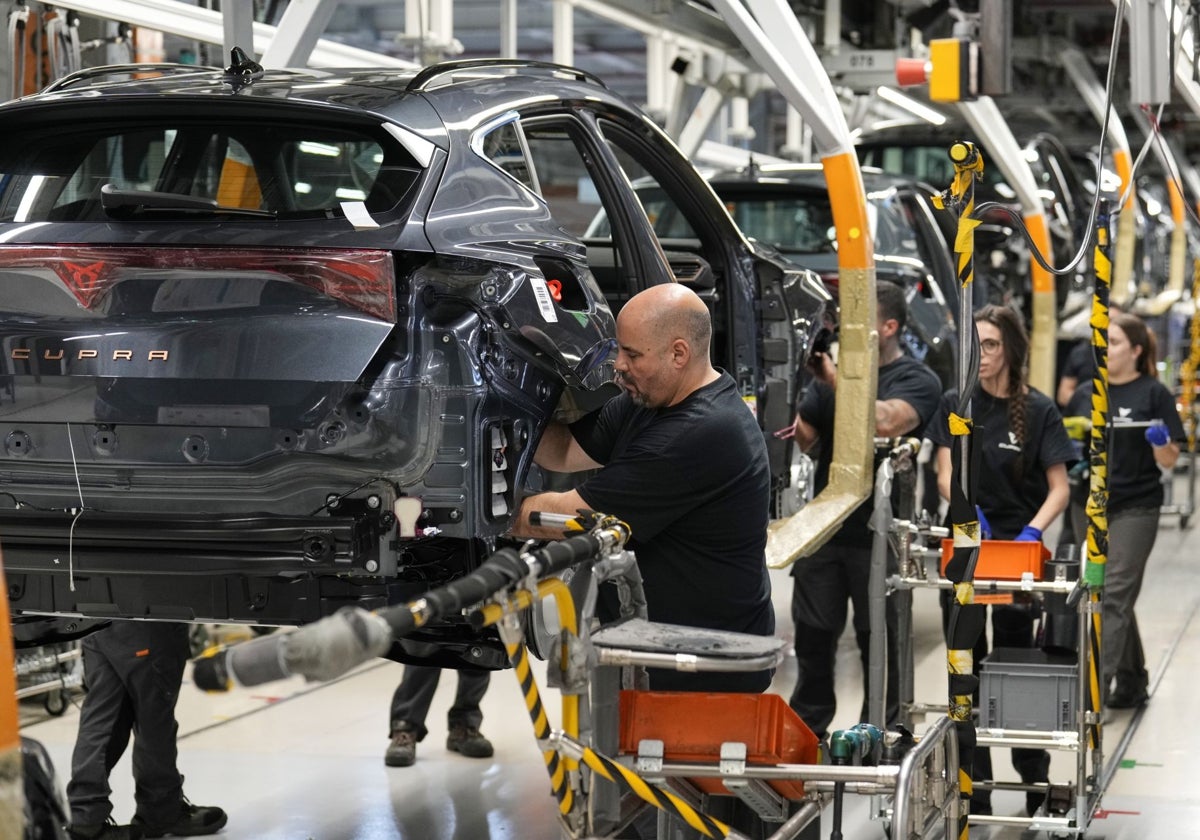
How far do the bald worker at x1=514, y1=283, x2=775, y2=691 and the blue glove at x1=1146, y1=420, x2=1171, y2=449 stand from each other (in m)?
3.67

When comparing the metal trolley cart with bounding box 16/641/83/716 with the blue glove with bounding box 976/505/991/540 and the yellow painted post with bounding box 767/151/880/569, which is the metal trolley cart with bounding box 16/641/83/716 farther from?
the blue glove with bounding box 976/505/991/540

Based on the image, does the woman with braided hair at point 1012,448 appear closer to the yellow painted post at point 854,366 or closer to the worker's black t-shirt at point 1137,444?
the yellow painted post at point 854,366

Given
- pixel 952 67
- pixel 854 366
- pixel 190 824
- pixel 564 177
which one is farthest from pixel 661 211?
pixel 564 177

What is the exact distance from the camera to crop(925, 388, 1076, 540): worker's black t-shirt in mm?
5824

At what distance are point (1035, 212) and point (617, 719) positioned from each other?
25.7 feet

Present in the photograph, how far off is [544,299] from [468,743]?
9.54ft

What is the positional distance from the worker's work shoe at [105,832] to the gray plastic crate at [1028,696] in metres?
2.72

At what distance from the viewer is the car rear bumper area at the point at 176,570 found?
11.8ft

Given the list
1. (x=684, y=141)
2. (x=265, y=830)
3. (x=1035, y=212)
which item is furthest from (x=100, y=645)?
(x=1035, y=212)

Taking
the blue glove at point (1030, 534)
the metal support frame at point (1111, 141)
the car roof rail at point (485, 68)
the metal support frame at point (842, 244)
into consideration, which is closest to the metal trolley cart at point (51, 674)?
the metal support frame at point (842, 244)

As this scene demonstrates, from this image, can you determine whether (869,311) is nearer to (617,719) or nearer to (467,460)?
(467,460)

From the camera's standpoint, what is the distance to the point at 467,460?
139 inches

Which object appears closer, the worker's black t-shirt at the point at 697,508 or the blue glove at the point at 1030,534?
the worker's black t-shirt at the point at 697,508

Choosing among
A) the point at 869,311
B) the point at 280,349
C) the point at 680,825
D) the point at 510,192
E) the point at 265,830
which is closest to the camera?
the point at 680,825
